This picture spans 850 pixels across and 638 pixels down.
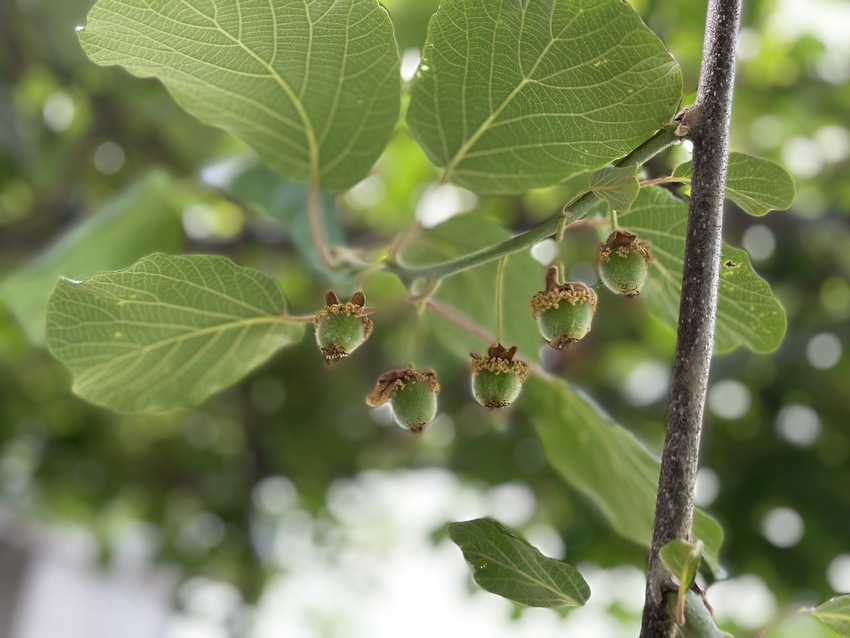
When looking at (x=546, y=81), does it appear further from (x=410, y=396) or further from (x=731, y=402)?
(x=731, y=402)

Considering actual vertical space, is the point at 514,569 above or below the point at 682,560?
below

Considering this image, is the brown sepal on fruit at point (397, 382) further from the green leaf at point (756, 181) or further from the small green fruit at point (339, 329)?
the green leaf at point (756, 181)

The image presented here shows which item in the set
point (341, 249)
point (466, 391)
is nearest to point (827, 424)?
point (466, 391)

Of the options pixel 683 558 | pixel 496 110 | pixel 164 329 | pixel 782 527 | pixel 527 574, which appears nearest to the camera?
pixel 683 558

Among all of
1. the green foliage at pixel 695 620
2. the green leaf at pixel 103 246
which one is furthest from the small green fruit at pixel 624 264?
the green leaf at pixel 103 246

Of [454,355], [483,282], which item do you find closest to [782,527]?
[454,355]
